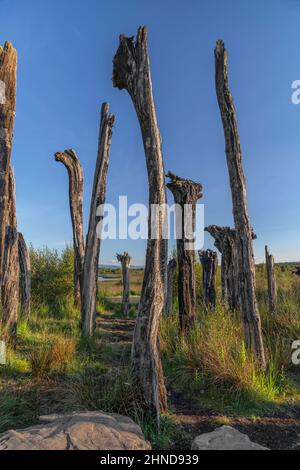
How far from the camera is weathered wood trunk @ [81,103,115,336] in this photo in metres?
8.98

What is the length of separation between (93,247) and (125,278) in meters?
6.64

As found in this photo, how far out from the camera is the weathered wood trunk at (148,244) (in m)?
4.25

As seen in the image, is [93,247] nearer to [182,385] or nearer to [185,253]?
[185,253]

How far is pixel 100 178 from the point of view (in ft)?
30.2

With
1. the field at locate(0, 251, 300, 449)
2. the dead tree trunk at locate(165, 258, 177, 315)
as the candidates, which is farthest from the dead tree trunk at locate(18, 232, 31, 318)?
the dead tree trunk at locate(165, 258, 177, 315)

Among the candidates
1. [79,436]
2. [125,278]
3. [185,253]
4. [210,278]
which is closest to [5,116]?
[185,253]

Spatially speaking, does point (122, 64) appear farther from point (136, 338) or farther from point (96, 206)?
point (96, 206)

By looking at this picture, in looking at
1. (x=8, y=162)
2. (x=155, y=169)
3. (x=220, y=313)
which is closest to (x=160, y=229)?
(x=155, y=169)

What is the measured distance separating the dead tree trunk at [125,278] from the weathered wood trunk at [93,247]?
5570mm

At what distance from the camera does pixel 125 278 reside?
609 inches

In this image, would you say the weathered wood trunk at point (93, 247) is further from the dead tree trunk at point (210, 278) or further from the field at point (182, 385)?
the dead tree trunk at point (210, 278)

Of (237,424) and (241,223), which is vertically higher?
(241,223)

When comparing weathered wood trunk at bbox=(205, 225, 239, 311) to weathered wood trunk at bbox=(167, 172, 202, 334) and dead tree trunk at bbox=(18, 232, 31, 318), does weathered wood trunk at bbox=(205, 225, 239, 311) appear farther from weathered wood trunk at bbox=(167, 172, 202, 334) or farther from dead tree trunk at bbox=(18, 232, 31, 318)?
dead tree trunk at bbox=(18, 232, 31, 318)

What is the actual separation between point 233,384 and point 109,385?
5.84 ft
